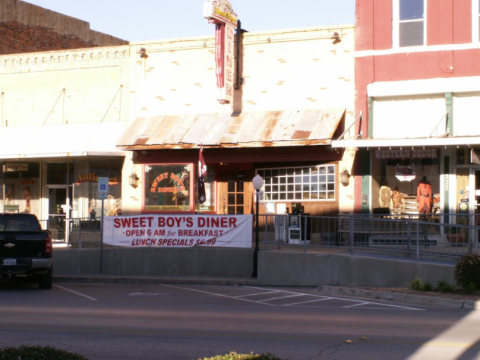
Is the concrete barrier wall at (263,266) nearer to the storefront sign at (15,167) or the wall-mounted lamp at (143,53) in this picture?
the storefront sign at (15,167)

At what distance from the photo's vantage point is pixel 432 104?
22500 mm

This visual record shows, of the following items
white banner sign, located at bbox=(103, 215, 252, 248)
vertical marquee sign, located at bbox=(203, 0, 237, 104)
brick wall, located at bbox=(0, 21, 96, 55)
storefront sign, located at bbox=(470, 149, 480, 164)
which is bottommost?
white banner sign, located at bbox=(103, 215, 252, 248)

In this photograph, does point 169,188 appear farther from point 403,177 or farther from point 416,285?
point 416,285

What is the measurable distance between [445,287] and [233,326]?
5.76 m

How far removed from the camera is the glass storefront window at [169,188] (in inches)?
1016

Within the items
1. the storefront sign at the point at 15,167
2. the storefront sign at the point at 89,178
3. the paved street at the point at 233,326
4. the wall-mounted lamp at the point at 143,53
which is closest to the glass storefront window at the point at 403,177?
the paved street at the point at 233,326

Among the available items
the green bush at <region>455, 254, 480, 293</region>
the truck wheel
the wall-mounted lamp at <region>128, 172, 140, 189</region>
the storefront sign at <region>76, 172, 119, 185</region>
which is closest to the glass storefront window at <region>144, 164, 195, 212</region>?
the wall-mounted lamp at <region>128, 172, 140, 189</region>

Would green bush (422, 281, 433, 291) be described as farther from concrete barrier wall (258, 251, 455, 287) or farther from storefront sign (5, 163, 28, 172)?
storefront sign (5, 163, 28, 172)

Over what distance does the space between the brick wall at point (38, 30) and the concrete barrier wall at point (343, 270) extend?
1777 centimetres

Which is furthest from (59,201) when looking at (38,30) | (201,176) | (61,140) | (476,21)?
(476,21)

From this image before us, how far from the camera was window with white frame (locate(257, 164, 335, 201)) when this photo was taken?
78.5 feet

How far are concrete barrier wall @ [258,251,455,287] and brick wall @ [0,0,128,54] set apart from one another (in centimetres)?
1777

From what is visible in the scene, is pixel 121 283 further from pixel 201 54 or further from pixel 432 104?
pixel 432 104

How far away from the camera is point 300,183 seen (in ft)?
79.9
